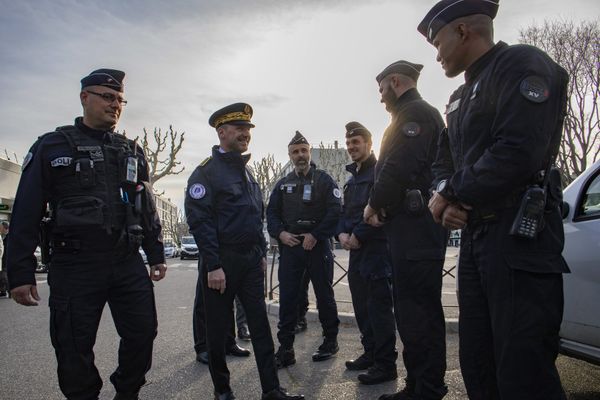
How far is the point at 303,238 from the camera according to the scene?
14.9 ft

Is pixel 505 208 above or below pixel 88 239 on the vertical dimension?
above

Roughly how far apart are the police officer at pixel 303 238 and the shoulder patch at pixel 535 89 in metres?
2.95

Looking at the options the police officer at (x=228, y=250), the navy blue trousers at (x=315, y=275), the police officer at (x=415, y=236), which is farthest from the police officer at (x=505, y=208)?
the navy blue trousers at (x=315, y=275)

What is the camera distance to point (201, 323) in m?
4.64

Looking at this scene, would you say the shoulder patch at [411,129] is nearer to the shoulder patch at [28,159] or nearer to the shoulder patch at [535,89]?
the shoulder patch at [535,89]

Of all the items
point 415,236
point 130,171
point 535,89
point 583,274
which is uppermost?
point 535,89

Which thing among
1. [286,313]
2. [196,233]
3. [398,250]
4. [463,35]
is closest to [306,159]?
[286,313]

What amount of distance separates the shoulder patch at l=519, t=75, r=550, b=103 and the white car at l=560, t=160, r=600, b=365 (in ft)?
4.80

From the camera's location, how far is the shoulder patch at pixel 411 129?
286 centimetres

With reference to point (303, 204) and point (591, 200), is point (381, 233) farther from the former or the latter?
point (591, 200)

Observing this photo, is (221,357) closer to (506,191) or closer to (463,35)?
(506,191)

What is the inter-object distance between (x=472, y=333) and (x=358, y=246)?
2.09 meters

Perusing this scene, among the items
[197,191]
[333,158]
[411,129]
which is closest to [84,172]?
[197,191]

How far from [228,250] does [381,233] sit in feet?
4.72
